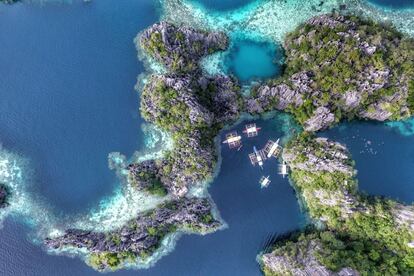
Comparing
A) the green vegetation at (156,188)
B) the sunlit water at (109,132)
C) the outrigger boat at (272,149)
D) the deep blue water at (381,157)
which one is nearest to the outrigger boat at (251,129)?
the sunlit water at (109,132)

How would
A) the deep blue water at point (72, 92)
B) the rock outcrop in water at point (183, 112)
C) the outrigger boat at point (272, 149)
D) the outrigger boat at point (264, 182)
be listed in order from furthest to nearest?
the deep blue water at point (72, 92), the outrigger boat at point (272, 149), the outrigger boat at point (264, 182), the rock outcrop in water at point (183, 112)

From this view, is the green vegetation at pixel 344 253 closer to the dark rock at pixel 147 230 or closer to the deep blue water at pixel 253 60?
the dark rock at pixel 147 230

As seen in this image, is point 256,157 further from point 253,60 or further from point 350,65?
point 350,65

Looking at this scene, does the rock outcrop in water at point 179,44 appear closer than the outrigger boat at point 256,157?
Yes

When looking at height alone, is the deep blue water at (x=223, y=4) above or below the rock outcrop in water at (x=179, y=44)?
above

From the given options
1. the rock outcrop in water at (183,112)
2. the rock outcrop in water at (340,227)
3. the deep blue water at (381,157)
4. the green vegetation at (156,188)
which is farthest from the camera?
the green vegetation at (156,188)

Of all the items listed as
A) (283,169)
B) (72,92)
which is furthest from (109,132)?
(283,169)

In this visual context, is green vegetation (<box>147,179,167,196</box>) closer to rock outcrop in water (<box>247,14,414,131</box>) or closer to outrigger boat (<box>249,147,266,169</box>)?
outrigger boat (<box>249,147,266,169</box>)
